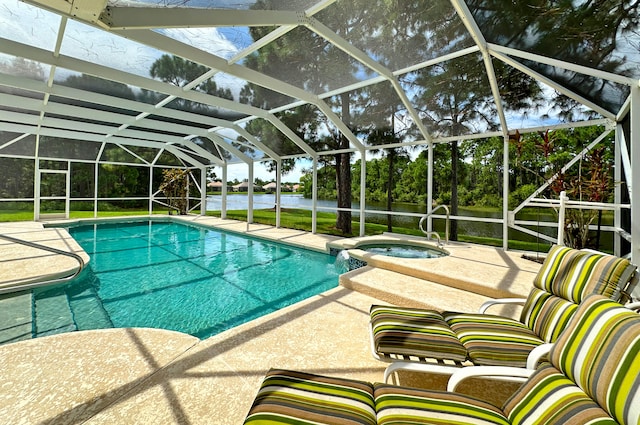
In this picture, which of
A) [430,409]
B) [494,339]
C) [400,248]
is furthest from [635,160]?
[400,248]

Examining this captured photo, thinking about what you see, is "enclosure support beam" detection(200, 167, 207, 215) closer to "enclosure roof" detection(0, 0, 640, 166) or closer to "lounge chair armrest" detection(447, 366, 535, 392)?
"enclosure roof" detection(0, 0, 640, 166)

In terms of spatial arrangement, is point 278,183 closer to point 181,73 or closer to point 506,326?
point 181,73

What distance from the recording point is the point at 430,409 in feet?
4.50

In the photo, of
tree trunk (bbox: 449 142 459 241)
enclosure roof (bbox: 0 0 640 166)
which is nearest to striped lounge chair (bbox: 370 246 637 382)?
enclosure roof (bbox: 0 0 640 166)

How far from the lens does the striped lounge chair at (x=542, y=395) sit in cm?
111

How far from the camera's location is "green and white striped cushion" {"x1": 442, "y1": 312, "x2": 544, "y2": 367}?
190cm

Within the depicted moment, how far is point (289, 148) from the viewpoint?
1032cm

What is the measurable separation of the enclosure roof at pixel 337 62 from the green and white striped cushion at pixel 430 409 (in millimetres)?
3796

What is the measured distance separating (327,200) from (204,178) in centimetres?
758

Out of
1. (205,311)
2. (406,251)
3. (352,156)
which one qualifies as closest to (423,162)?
(352,156)

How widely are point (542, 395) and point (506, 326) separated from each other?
1066mm

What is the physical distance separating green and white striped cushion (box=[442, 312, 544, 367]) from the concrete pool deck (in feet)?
1.50

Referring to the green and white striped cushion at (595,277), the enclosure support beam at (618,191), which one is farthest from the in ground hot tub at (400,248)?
the green and white striped cushion at (595,277)

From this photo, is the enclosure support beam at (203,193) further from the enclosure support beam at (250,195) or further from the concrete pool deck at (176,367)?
the concrete pool deck at (176,367)
